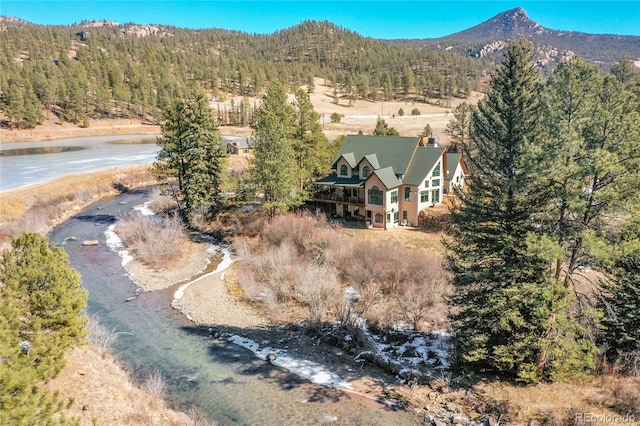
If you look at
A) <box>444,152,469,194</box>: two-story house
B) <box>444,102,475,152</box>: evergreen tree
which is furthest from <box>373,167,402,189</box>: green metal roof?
<box>444,102,475,152</box>: evergreen tree

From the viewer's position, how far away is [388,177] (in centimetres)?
3972

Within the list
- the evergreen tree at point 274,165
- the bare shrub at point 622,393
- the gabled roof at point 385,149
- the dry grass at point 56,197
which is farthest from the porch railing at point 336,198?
the bare shrub at point 622,393

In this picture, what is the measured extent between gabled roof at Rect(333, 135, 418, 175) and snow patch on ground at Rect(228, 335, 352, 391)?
23.4 m

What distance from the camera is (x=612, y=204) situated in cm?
1503

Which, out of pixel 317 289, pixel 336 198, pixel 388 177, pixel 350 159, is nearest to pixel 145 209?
pixel 336 198

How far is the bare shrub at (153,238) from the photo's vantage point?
114 feet

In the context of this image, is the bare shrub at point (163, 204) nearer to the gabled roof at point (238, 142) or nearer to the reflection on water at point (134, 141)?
the gabled roof at point (238, 142)

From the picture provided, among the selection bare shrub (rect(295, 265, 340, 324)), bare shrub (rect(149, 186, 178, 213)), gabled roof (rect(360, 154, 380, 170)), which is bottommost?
bare shrub (rect(295, 265, 340, 324))

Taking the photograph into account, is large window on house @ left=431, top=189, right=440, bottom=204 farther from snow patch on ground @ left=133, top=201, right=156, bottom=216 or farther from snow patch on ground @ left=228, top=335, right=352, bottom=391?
snow patch on ground @ left=133, top=201, right=156, bottom=216

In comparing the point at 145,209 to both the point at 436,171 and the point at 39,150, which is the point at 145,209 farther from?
the point at 39,150

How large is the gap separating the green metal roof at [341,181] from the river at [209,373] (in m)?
19.1

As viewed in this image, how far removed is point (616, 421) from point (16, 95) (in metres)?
119

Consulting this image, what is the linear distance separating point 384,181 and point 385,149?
569 centimetres

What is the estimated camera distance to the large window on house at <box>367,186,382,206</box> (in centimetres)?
3934
